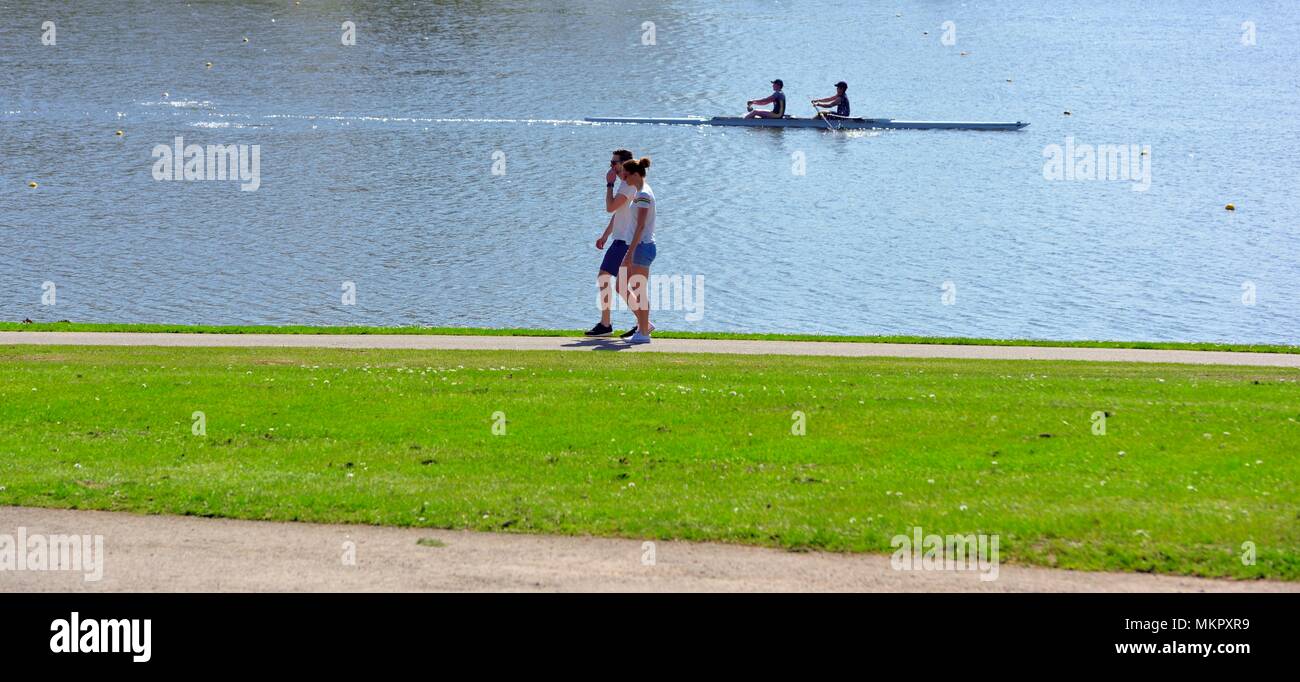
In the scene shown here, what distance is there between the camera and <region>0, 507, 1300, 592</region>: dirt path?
27.9 ft

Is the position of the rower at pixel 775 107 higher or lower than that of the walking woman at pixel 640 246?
higher

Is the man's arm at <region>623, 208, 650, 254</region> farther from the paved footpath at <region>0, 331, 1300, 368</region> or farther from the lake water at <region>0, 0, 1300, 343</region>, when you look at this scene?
the lake water at <region>0, 0, 1300, 343</region>

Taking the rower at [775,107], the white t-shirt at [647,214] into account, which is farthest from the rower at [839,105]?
the white t-shirt at [647,214]

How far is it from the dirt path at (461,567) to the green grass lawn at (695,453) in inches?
8.8

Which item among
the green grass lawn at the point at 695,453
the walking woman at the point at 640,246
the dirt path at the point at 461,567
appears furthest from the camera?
the walking woman at the point at 640,246

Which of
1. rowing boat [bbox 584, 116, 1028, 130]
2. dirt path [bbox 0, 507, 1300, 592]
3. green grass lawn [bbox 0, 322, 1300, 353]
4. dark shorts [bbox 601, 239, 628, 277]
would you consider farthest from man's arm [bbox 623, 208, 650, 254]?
rowing boat [bbox 584, 116, 1028, 130]

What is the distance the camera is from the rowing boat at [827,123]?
165ft

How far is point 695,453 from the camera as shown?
11.4m

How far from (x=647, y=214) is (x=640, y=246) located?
56 cm

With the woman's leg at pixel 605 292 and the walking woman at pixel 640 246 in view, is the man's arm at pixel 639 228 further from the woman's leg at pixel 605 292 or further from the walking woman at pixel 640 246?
the woman's leg at pixel 605 292

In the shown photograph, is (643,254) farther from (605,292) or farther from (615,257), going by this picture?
(605,292)

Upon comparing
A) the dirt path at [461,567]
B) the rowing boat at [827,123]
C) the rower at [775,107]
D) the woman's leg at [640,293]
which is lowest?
the dirt path at [461,567]

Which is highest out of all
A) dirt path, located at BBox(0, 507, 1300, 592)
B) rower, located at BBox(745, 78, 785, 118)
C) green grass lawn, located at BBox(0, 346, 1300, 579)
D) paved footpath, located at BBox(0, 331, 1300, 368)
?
rower, located at BBox(745, 78, 785, 118)

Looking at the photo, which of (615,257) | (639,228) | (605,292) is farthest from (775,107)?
(639,228)
